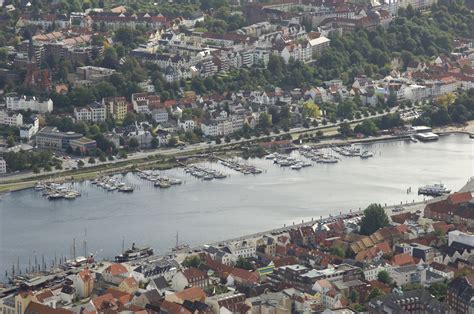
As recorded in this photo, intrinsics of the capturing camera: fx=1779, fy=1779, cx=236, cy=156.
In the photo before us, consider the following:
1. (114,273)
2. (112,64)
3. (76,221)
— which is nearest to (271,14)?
(112,64)

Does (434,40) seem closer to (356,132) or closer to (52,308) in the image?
(356,132)

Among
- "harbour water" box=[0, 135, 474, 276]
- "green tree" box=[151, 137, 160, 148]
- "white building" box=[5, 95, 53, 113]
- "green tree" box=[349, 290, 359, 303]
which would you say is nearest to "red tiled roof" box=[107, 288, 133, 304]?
"harbour water" box=[0, 135, 474, 276]

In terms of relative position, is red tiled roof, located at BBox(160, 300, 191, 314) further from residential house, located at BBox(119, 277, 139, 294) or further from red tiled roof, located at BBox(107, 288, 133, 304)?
residential house, located at BBox(119, 277, 139, 294)

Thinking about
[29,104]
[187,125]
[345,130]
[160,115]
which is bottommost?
[345,130]

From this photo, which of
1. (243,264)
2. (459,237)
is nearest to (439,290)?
(459,237)

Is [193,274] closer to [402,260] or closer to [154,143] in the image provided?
[402,260]

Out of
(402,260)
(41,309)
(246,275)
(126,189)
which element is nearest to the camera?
(41,309)
